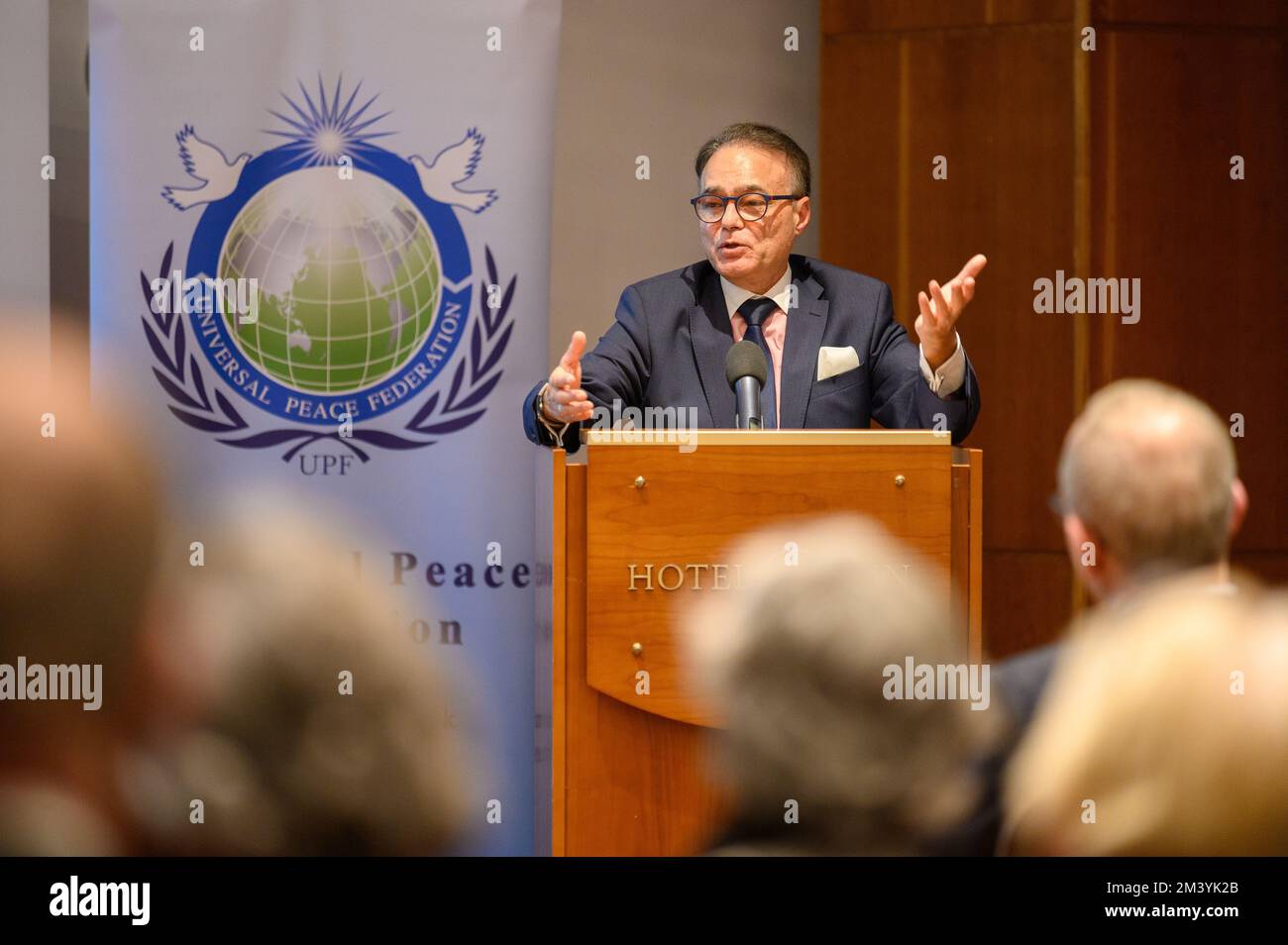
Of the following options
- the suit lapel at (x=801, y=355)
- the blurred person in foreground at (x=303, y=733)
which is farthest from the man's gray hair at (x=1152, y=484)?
Result: the suit lapel at (x=801, y=355)

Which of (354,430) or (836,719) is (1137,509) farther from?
(354,430)

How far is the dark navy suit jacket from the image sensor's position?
3.12 meters

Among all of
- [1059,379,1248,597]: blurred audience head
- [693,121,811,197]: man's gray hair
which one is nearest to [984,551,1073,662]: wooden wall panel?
[693,121,811,197]: man's gray hair

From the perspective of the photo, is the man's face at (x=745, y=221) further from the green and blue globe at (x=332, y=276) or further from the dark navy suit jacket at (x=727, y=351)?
the green and blue globe at (x=332, y=276)

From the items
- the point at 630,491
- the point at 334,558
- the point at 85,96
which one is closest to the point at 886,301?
the point at 630,491

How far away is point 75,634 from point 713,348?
2074 millimetres

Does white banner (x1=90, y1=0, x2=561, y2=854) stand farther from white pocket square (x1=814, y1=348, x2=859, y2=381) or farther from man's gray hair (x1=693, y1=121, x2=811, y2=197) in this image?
white pocket square (x1=814, y1=348, x2=859, y2=381)

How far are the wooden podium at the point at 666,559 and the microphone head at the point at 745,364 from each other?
0.90 feet

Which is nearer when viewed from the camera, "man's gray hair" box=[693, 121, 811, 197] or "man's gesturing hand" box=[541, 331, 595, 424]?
"man's gesturing hand" box=[541, 331, 595, 424]

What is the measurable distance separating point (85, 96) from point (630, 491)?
349cm

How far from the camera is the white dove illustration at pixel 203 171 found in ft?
13.5

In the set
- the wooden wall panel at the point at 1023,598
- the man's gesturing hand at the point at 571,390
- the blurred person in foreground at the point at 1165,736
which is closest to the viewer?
the blurred person in foreground at the point at 1165,736

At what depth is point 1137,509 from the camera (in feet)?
4.73

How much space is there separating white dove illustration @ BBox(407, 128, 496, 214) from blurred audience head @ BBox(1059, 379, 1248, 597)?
292cm
